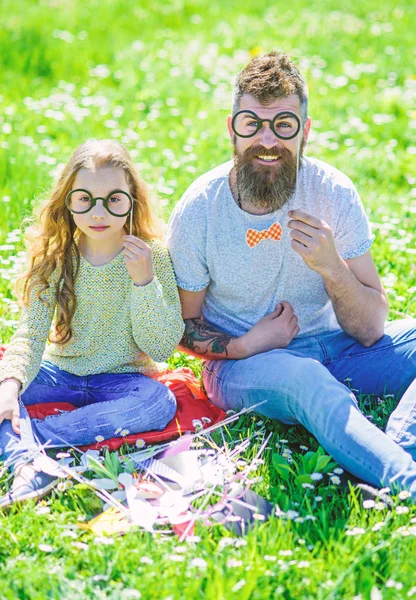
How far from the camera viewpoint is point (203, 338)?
3.44 metres

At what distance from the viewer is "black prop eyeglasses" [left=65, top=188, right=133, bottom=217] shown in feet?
10.7

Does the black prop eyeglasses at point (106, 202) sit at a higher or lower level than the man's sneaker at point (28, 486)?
higher

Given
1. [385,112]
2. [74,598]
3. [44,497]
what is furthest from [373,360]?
[385,112]

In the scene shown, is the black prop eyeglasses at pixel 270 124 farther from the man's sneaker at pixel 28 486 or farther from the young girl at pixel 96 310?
the man's sneaker at pixel 28 486

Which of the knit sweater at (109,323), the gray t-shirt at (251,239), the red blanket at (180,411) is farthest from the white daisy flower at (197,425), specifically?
the gray t-shirt at (251,239)

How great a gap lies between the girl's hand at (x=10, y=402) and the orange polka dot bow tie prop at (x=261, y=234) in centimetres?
100

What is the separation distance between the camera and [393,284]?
4.34 meters

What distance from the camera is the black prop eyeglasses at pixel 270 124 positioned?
10.6ft

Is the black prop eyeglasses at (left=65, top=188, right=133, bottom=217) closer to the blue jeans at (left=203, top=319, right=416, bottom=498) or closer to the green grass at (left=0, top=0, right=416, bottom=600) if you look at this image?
the green grass at (left=0, top=0, right=416, bottom=600)

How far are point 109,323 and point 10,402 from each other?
51 cm

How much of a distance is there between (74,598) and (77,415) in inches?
38.3

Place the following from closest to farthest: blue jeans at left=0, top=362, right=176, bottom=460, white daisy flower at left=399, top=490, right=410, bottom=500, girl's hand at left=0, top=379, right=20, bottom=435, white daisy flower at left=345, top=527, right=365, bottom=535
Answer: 1. white daisy flower at left=345, top=527, right=365, bottom=535
2. white daisy flower at left=399, top=490, right=410, bottom=500
3. girl's hand at left=0, top=379, right=20, bottom=435
4. blue jeans at left=0, top=362, right=176, bottom=460

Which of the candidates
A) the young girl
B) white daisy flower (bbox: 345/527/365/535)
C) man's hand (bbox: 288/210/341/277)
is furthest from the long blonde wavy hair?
white daisy flower (bbox: 345/527/365/535)

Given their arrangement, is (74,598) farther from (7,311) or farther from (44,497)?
(7,311)
